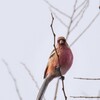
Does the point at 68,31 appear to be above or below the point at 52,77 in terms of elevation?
above

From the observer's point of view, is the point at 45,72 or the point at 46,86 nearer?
the point at 46,86

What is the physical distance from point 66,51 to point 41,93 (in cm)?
102

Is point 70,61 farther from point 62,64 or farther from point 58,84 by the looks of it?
point 58,84

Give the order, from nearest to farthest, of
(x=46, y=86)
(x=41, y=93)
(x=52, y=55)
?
(x=41, y=93)
(x=46, y=86)
(x=52, y=55)

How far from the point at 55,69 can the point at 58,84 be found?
471mm

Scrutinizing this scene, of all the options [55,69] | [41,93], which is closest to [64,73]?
[55,69]

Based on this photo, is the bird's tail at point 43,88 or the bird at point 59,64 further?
the bird at point 59,64

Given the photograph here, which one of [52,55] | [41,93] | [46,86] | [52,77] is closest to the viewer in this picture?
[41,93]

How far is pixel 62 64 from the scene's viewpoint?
167 inches

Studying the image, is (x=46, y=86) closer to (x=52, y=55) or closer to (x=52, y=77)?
(x=52, y=77)

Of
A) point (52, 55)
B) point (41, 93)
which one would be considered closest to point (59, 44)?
point (52, 55)

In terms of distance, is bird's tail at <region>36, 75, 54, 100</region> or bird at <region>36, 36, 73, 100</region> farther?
bird at <region>36, 36, 73, 100</region>

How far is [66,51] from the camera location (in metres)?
4.45

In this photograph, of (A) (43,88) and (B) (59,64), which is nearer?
(A) (43,88)
